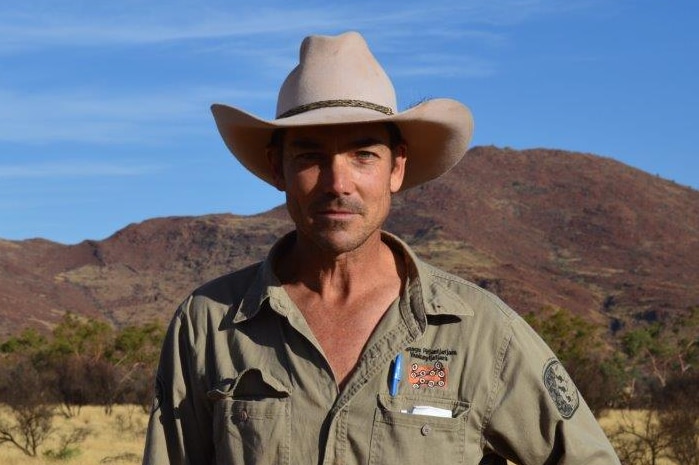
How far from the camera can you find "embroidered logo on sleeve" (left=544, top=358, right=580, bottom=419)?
2594 mm

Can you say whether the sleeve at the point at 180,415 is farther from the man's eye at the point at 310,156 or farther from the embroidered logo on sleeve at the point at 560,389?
the embroidered logo on sleeve at the point at 560,389

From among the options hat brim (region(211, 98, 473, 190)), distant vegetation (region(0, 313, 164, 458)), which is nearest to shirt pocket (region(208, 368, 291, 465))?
hat brim (region(211, 98, 473, 190))

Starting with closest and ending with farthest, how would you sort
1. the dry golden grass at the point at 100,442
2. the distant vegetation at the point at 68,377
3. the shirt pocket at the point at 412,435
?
the shirt pocket at the point at 412,435 < the dry golden grass at the point at 100,442 < the distant vegetation at the point at 68,377

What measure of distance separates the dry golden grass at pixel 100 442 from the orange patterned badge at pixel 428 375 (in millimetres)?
15854

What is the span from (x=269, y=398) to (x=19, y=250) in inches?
4622

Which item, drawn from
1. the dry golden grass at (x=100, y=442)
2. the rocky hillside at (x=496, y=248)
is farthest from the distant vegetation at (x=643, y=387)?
the rocky hillside at (x=496, y=248)

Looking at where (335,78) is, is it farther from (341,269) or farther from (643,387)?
(643,387)

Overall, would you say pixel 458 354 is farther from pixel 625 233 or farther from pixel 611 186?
pixel 611 186

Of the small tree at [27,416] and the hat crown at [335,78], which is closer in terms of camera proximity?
the hat crown at [335,78]

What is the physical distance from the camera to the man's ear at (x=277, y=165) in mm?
2836

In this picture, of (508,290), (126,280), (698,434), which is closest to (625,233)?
(508,290)

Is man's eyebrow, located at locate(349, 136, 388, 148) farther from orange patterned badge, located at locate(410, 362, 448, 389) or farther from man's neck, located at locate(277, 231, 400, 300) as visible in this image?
orange patterned badge, located at locate(410, 362, 448, 389)

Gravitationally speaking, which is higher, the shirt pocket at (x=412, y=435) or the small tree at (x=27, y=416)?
the shirt pocket at (x=412, y=435)

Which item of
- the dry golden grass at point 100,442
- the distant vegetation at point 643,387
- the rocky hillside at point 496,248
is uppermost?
the rocky hillside at point 496,248
